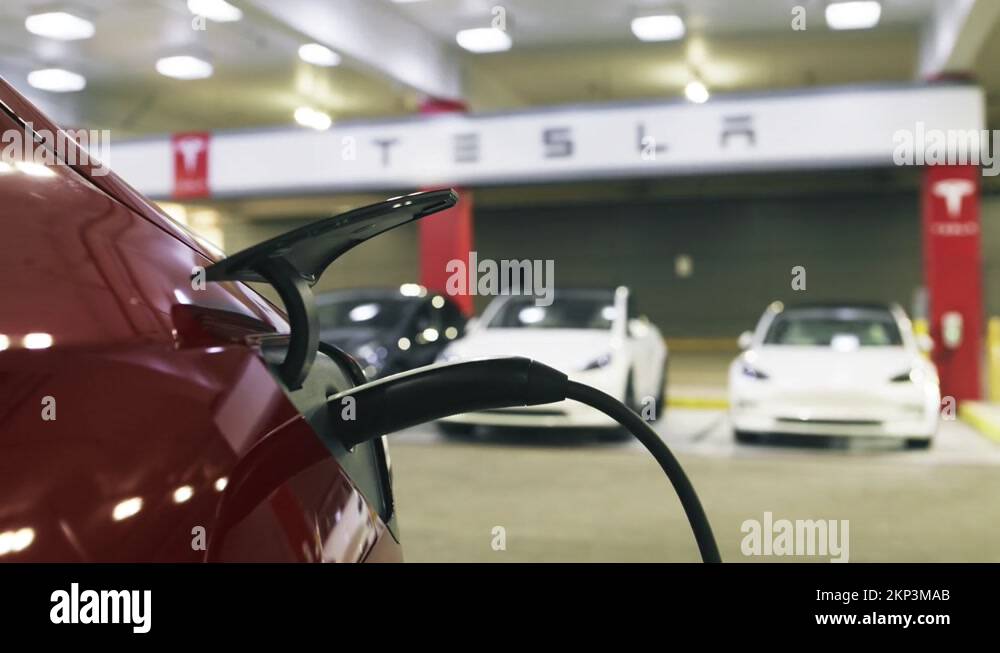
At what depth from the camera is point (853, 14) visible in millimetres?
10883

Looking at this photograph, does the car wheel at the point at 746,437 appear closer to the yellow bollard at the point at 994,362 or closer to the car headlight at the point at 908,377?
the car headlight at the point at 908,377

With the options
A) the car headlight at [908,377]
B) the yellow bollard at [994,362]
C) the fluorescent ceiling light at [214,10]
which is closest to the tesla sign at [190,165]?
the fluorescent ceiling light at [214,10]

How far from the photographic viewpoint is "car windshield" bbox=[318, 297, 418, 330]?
33.9 ft

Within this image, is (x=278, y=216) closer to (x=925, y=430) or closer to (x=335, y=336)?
(x=335, y=336)

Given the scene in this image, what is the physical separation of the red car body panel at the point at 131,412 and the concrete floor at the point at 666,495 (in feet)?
12.4

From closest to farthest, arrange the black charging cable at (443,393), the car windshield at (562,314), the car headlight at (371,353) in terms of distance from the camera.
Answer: the black charging cable at (443,393)
the car headlight at (371,353)
the car windshield at (562,314)

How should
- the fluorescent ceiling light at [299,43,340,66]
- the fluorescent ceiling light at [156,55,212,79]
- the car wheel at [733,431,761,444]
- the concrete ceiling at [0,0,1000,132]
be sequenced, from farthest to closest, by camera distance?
the fluorescent ceiling light at [156,55,212,79], the fluorescent ceiling light at [299,43,340,66], the concrete ceiling at [0,0,1000,132], the car wheel at [733,431,761,444]

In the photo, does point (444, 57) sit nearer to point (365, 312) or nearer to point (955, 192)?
point (365, 312)

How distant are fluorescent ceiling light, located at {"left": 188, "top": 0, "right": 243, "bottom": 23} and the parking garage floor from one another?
459 centimetres

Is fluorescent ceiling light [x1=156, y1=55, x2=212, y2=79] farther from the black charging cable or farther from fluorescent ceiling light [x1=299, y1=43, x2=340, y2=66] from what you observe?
the black charging cable

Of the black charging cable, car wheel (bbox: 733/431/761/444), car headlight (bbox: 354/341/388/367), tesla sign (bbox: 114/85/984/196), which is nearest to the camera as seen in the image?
the black charging cable

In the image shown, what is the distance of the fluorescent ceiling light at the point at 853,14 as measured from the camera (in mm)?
10539

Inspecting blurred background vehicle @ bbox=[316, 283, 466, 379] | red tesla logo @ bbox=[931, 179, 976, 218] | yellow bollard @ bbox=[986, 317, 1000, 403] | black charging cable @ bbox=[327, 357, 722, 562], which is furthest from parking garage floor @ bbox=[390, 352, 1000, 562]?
black charging cable @ bbox=[327, 357, 722, 562]
